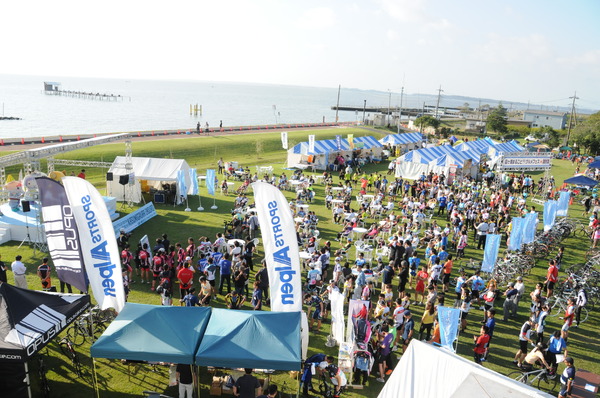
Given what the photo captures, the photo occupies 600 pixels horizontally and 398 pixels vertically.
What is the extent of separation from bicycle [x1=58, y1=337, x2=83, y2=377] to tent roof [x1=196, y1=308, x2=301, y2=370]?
3.14 meters

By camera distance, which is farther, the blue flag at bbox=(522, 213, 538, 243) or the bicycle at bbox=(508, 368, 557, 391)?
the blue flag at bbox=(522, 213, 538, 243)

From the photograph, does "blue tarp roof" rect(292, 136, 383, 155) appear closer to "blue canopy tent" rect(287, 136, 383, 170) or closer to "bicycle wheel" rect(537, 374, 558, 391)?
"blue canopy tent" rect(287, 136, 383, 170)

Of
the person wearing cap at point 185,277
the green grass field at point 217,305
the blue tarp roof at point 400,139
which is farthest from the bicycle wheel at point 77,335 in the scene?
the blue tarp roof at point 400,139

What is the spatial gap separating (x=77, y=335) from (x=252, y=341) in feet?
16.1

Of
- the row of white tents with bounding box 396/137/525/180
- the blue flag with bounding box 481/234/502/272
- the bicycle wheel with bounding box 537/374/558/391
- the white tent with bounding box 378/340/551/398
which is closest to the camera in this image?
the white tent with bounding box 378/340/551/398

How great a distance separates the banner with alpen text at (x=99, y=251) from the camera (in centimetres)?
918

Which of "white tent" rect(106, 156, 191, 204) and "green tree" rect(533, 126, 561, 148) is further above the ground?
"green tree" rect(533, 126, 561, 148)

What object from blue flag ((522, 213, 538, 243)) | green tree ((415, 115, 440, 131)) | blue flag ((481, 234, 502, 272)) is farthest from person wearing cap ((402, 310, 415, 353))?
green tree ((415, 115, 440, 131))

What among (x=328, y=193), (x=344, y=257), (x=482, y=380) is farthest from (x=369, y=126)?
→ (x=482, y=380)

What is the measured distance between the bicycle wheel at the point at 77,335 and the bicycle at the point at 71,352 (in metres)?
0.20

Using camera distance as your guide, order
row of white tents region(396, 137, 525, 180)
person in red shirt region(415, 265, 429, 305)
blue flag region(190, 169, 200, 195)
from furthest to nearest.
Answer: row of white tents region(396, 137, 525, 180) < blue flag region(190, 169, 200, 195) < person in red shirt region(415, 265, 429, 305)

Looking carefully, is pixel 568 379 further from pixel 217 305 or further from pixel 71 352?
pixel 71 352

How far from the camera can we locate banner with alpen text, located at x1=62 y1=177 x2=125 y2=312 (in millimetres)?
9180

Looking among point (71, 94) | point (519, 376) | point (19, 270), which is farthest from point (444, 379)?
point (71, 94)
